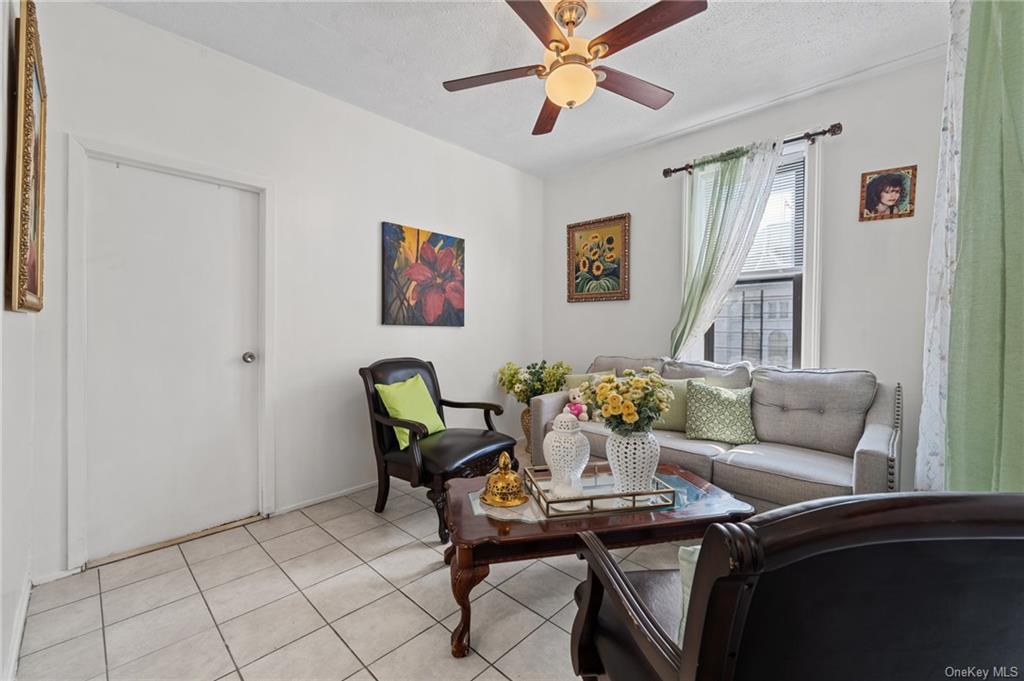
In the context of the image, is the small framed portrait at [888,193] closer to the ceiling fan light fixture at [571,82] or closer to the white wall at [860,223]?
the white wall at [860,223]

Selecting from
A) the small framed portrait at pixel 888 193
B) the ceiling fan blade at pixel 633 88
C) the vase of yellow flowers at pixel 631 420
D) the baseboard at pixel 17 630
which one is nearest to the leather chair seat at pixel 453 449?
the vase of yellow flowers at pixel 631 420

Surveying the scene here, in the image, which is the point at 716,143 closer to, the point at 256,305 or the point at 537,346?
the point at 537,346

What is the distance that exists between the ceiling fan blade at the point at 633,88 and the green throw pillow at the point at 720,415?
1.76 meters

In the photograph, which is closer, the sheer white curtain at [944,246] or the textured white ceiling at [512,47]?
the sheer white curtain at [944,246]

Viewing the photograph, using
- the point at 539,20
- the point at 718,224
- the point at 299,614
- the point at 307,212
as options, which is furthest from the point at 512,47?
the point at 299,614

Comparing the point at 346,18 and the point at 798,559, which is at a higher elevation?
the point at 346,18

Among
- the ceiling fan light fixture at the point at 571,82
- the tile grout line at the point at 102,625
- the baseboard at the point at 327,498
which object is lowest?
the tile grout line at the point at 102,625

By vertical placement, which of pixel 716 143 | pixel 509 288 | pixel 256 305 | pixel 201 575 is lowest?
pixel 201 575

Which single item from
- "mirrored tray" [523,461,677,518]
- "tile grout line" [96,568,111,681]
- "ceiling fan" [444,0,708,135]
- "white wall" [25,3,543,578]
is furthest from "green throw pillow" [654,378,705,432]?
"tile grout line" [96,568,111,681]

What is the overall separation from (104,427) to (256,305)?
3.14 feet

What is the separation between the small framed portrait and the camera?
256cm

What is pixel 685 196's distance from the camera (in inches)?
135

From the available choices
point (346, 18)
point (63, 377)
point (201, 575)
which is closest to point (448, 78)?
point (346, 18)

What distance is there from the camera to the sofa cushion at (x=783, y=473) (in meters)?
2.03
